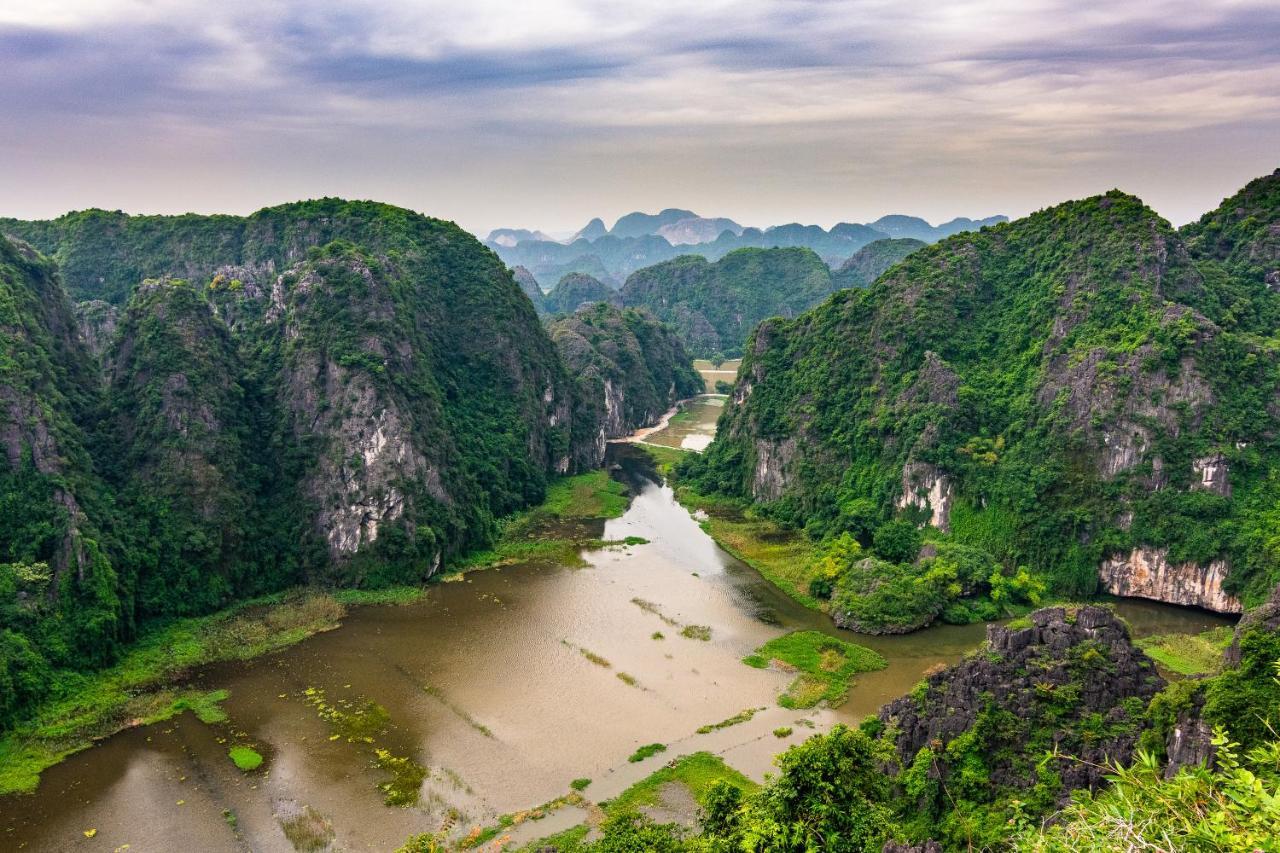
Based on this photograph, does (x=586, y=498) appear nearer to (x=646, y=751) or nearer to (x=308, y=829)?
(x=646, y=751)

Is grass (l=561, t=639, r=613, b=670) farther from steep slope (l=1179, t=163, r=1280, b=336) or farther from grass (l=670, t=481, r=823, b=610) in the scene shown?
steep slope (l=1179, t=163, r=1280, b=336)

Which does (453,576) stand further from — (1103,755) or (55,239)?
(55,239)

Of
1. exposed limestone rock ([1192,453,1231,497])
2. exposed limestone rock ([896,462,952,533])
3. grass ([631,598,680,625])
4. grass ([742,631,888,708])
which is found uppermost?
exposed limestone rock ([1192,453,1231,497])

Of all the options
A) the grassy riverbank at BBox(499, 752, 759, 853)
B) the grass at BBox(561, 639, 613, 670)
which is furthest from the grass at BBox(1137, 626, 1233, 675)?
A: the grass at BBox(561, 639, 613, 670)

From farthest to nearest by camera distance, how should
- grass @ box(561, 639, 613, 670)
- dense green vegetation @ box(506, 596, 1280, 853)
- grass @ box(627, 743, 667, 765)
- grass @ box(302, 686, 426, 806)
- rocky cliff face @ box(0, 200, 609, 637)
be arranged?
rocky cliff face @ box(0, 200, 609, 637)
grass @ box(561, 639, 613, 670)
grass @ box(627, 743, 667, 765)
grass @ box(302, 686, 426, 806)
dense green vegetation @ box(506, 596, 1280, 853)

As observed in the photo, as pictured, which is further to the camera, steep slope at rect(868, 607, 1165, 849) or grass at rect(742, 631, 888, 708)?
grass at rect(742, 631, 888, 708)

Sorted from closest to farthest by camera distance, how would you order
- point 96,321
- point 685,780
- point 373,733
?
point 685,780
point 373,733
point 96,321

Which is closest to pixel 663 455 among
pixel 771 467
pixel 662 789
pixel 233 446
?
pixel 771 467
